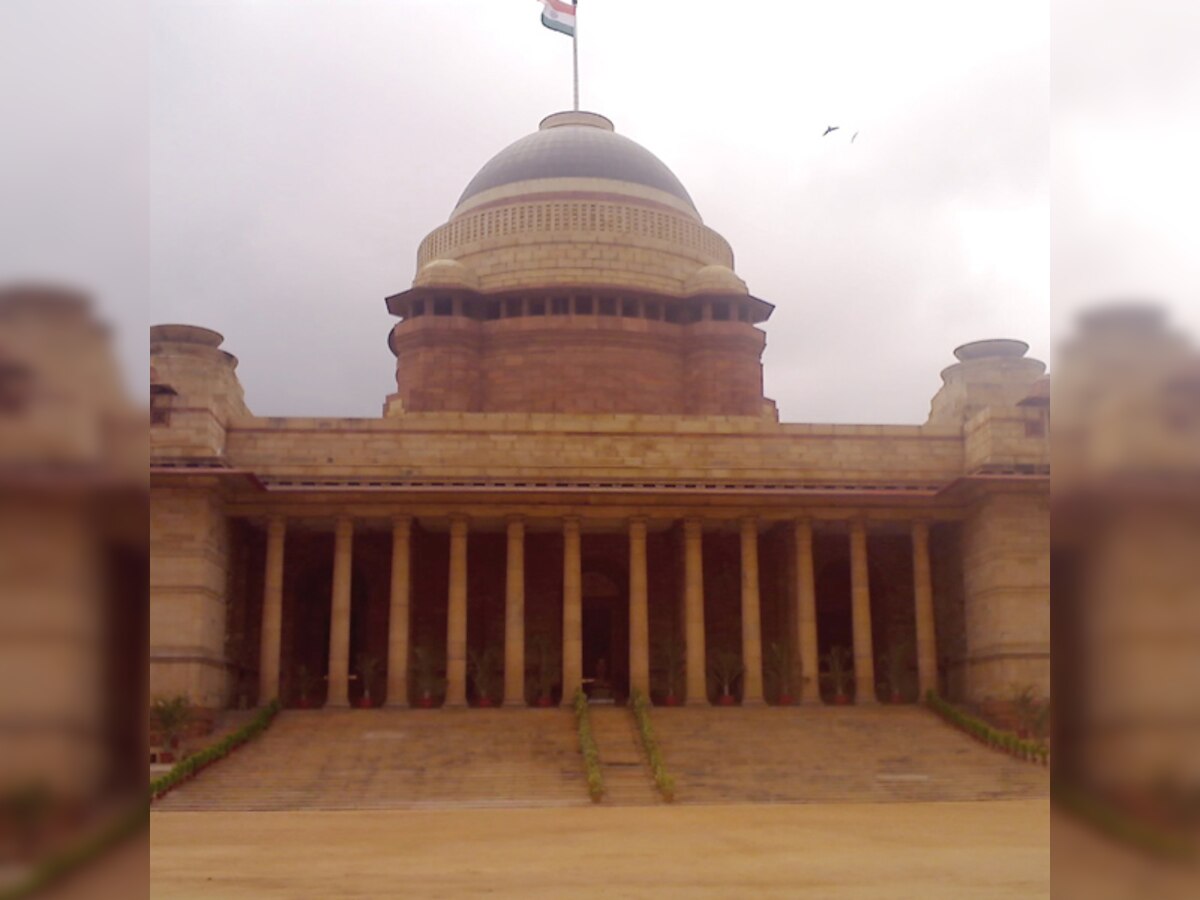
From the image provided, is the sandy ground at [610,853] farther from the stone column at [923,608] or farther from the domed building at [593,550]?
the stone column at [923,608]

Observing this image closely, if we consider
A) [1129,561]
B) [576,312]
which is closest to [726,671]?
[576,312]

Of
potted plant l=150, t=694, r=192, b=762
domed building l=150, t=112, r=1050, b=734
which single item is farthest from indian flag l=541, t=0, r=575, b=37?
potted plant l=150, t=694, r=192, b=762

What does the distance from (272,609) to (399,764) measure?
9791 mm

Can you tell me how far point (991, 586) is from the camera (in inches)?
A: 1655

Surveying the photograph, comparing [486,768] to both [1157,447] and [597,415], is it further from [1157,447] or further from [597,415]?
[1157,447]

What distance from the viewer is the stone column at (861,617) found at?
1719 inches

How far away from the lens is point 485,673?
44594mm

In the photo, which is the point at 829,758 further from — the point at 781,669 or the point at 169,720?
the point at 169,720

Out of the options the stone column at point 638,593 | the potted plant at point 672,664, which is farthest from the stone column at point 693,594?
the stone column at point 638,593

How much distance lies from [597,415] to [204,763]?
18.4 metres

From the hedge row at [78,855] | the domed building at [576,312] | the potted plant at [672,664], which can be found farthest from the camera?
the domed building at [576,312]

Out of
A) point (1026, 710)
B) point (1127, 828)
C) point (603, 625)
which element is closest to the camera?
point (1127, 828)

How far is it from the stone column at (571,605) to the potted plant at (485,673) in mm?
2907

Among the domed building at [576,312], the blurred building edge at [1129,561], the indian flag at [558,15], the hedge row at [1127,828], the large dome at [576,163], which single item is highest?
Result: the indian flag at [558,15]
